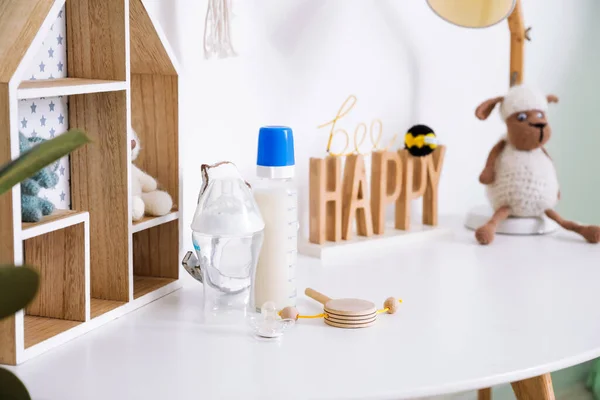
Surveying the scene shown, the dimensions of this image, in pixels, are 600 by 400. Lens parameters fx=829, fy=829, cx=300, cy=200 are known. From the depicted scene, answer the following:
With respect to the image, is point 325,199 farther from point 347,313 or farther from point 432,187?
point 347,313

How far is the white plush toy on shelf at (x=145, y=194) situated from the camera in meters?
1.19

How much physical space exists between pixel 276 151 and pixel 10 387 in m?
0.57

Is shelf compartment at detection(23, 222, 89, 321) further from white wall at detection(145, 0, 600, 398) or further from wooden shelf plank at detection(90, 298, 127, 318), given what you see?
white wall at detection(145, 0, 600, 398)

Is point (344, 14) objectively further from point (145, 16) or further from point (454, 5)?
point (145, 16)

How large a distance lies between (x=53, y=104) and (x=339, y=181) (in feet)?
1.79

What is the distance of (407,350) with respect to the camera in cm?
100

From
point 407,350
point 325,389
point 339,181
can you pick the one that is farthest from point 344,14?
point 325,389

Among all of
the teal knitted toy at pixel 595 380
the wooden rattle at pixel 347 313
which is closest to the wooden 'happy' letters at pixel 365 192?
the wooden rattle at pixel 347 313

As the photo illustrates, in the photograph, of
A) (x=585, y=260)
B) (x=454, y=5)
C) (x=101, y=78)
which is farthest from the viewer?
(x=454, y=5)

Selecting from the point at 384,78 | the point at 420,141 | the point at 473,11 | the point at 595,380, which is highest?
the point at 473,11

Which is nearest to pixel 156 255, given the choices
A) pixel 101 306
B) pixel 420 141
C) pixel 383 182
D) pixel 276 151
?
pixel 101 306

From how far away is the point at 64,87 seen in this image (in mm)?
969

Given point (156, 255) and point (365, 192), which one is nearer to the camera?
point (156, 255)

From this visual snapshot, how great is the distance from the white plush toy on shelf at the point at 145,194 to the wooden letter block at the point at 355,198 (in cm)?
41
